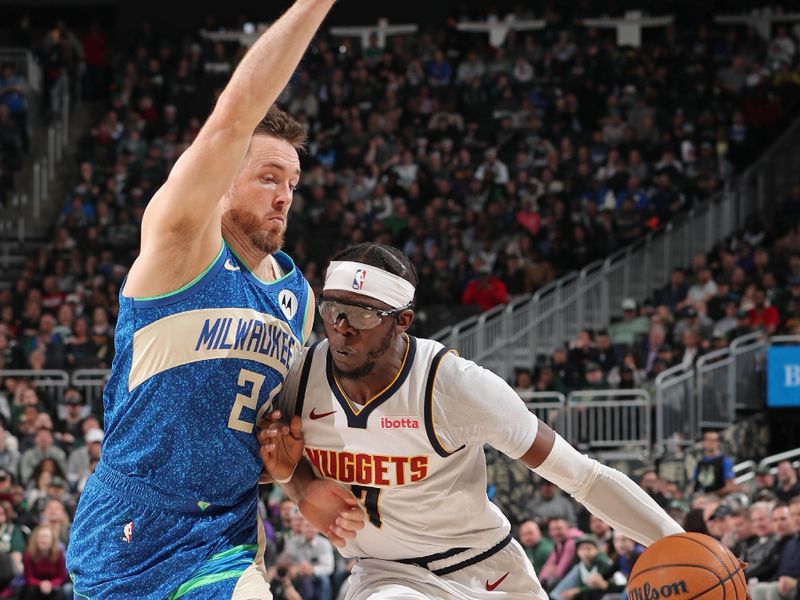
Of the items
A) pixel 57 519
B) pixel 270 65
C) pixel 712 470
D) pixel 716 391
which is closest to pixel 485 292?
pixel 716 391

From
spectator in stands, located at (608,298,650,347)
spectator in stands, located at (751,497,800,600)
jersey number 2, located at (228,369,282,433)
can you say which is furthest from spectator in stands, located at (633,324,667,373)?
jersey number 2, located at (228,369,282,433)

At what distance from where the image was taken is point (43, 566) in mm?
12578

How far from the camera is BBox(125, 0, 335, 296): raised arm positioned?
4.03 metres

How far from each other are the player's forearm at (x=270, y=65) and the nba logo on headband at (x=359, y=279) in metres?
0.98

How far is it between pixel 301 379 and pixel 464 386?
63 cm

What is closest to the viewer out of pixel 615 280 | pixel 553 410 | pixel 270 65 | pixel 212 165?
pixel 270 65

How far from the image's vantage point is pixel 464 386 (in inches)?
194

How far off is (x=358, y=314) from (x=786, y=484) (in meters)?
9.05

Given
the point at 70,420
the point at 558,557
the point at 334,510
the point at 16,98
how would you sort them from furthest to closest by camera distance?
the point at 16,98
the point at 70,420
the point at 558,557
the point at 334,510

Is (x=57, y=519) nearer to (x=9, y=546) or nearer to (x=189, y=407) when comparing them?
(x=9, y=546)

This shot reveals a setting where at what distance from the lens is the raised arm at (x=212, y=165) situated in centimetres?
403

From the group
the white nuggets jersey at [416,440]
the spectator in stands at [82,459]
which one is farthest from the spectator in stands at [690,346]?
the white nuggets jersey at [416,440]

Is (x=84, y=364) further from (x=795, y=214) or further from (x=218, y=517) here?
(x=218, y=517)

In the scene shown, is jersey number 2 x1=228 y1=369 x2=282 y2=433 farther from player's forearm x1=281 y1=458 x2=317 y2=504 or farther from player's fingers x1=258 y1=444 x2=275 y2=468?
player's forearm x1=281 y1=458 x2=317 y2=504
